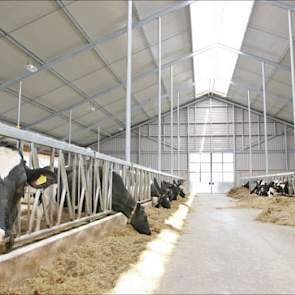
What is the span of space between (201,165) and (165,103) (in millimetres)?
6433

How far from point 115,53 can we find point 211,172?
59.3 feet

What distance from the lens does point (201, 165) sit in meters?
31.0

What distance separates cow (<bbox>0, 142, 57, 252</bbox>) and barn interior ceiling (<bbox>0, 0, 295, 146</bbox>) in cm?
816

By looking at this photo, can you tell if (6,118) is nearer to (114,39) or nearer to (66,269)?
(114,39)

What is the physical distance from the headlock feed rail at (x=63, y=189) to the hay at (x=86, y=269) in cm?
34

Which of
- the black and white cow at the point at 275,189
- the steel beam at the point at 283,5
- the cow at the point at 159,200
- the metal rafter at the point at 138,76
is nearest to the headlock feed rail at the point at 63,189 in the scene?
the cow at the point at 159,200

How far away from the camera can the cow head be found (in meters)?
5.58

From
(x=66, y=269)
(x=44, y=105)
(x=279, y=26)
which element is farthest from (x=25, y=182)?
(x=44, y=105)

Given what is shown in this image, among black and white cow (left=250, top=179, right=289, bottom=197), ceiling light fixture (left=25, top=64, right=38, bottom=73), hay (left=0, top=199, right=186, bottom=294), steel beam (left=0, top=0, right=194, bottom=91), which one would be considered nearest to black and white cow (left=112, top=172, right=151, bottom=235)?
hay (left=0, top=199, right=186, bottom=294)

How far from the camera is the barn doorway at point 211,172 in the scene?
100 feet

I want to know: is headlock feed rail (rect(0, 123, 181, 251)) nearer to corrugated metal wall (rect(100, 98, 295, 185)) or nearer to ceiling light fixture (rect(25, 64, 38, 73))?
ceiling light fixture (rect(25, 64, 38, 73))

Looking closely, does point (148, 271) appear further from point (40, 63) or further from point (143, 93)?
point (143, 93)

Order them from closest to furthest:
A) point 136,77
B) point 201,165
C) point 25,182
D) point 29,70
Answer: point 25,182, point 29,70, point 136,77, point 201,165

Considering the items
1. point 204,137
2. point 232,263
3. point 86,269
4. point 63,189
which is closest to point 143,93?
point 204,137
